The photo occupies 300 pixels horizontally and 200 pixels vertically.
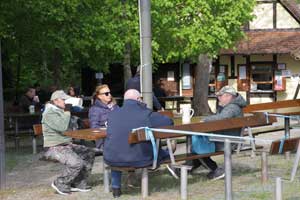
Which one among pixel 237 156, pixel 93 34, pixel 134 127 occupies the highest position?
pixel 93 34

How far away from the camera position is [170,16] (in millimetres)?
17625

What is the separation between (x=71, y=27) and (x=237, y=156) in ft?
23.8

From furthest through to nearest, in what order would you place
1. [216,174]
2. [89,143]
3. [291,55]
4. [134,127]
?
1. [291,55]
2. [89,143]
3. [216,174]
4. [134,127]

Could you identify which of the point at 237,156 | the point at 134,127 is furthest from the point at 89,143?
the point at 134,127

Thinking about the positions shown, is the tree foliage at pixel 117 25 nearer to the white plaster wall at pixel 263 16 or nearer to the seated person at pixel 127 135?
the seated person at pixel 127 135

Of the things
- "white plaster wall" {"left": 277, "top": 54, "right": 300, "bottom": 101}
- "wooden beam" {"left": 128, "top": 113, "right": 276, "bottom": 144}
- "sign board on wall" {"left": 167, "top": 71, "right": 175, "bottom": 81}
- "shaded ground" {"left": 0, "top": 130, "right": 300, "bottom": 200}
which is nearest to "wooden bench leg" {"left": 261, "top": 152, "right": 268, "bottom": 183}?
"shaded ground" {"left": 0, "top": 130, "right": 300, "bottom": 200}

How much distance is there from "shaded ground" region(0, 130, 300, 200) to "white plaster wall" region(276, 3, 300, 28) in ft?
58.9

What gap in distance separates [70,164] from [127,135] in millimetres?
1050

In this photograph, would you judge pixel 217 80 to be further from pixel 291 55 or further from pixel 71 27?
pixel 71 27

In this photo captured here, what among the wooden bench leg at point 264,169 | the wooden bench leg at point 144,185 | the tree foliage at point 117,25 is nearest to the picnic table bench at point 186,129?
the wooden bench leg at point 144,185

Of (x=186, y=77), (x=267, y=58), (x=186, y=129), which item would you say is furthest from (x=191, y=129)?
(x=186, y=77)

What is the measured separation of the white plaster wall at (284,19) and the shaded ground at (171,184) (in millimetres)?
17957

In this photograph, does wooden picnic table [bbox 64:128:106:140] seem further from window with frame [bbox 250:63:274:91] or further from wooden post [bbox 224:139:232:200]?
window with frame [bbox 250:63:274:91]

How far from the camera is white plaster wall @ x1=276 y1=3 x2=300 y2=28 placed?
28625mm
